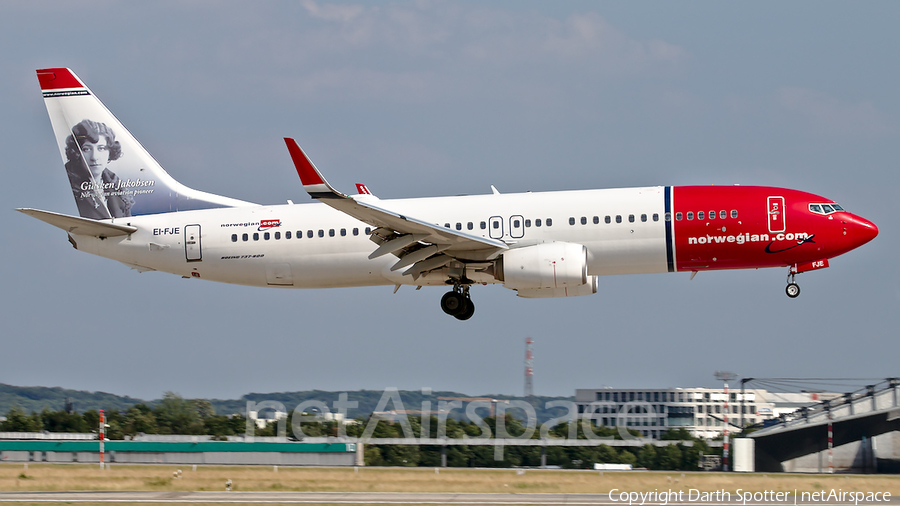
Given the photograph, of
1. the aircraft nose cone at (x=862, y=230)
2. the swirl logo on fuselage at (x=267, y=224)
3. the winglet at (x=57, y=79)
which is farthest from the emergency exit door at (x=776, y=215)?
the winglet at (x=57, y=79)

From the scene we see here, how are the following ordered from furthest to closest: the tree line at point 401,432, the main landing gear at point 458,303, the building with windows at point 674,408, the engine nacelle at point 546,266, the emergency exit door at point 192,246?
the building with windows at point 674,408, the tree line at point 401,432, the emergency exit door at point 192,246, the main landing gear at point 458,303, the engine nacelle at point 546,266

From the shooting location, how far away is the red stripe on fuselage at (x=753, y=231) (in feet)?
106

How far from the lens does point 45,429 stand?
5325cm

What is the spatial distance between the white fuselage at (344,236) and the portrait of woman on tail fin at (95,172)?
1180mm

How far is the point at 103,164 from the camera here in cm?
3816

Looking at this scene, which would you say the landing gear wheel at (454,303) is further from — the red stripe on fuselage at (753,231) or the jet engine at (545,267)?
the red stripe on fuselage at (753,231)

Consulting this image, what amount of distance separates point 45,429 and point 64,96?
73.0 feet

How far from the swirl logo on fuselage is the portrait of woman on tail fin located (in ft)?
18.8

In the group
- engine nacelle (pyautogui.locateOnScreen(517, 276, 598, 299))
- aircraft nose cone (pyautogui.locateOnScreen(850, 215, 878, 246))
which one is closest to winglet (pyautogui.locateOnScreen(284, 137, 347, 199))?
engine nacelle (pyautogui.locateOnScreen(517, 276, 598, 299))

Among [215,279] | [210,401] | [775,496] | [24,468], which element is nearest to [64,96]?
[215,279]

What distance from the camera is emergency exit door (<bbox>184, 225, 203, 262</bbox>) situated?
35438mm

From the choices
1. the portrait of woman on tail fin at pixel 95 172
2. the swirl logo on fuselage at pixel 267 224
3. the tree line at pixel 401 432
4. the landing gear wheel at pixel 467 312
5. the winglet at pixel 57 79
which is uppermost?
the winglet at pixel 57 79

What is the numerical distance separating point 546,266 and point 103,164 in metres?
17.8

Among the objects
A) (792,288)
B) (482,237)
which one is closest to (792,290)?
(792,288)
